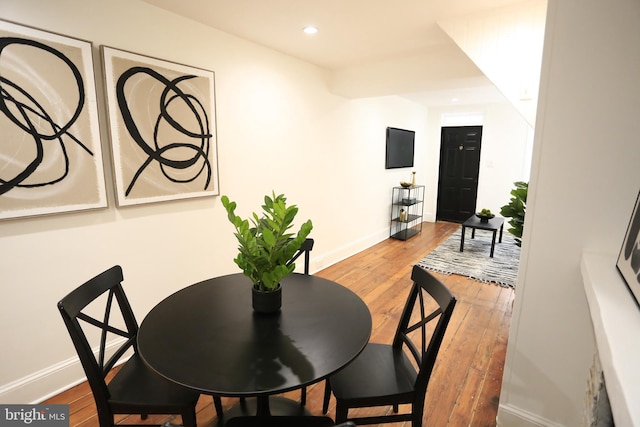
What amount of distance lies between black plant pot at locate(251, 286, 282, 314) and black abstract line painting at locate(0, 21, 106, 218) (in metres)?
1.27

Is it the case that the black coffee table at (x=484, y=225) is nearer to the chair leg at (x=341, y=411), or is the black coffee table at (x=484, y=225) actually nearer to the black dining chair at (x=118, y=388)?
the chair leg at (x=341, y=411)

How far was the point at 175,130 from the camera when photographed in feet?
7.35

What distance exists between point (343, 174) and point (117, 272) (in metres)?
3.04

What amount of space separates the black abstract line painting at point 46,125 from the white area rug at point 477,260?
3.58 meters

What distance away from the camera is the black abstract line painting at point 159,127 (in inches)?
77.0

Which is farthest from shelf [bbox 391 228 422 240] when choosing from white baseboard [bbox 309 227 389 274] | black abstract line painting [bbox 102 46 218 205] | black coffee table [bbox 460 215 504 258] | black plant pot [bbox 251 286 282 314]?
black plant pot [bbox 251 286 282 314]

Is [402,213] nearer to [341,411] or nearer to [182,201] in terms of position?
[182,201]

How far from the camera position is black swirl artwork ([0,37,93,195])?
1.56 metres

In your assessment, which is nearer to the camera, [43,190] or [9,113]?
[9,113]

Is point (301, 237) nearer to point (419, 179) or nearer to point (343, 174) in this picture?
point (343, 174)

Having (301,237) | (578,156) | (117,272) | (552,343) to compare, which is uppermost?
(578,156)

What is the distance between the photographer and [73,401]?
1834 mm

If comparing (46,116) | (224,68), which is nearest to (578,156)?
(224,68)

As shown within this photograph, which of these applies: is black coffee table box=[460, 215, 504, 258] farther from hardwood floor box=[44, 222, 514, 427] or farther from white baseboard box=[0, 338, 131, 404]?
white baseboard box=[0, 338, 131, 404]
